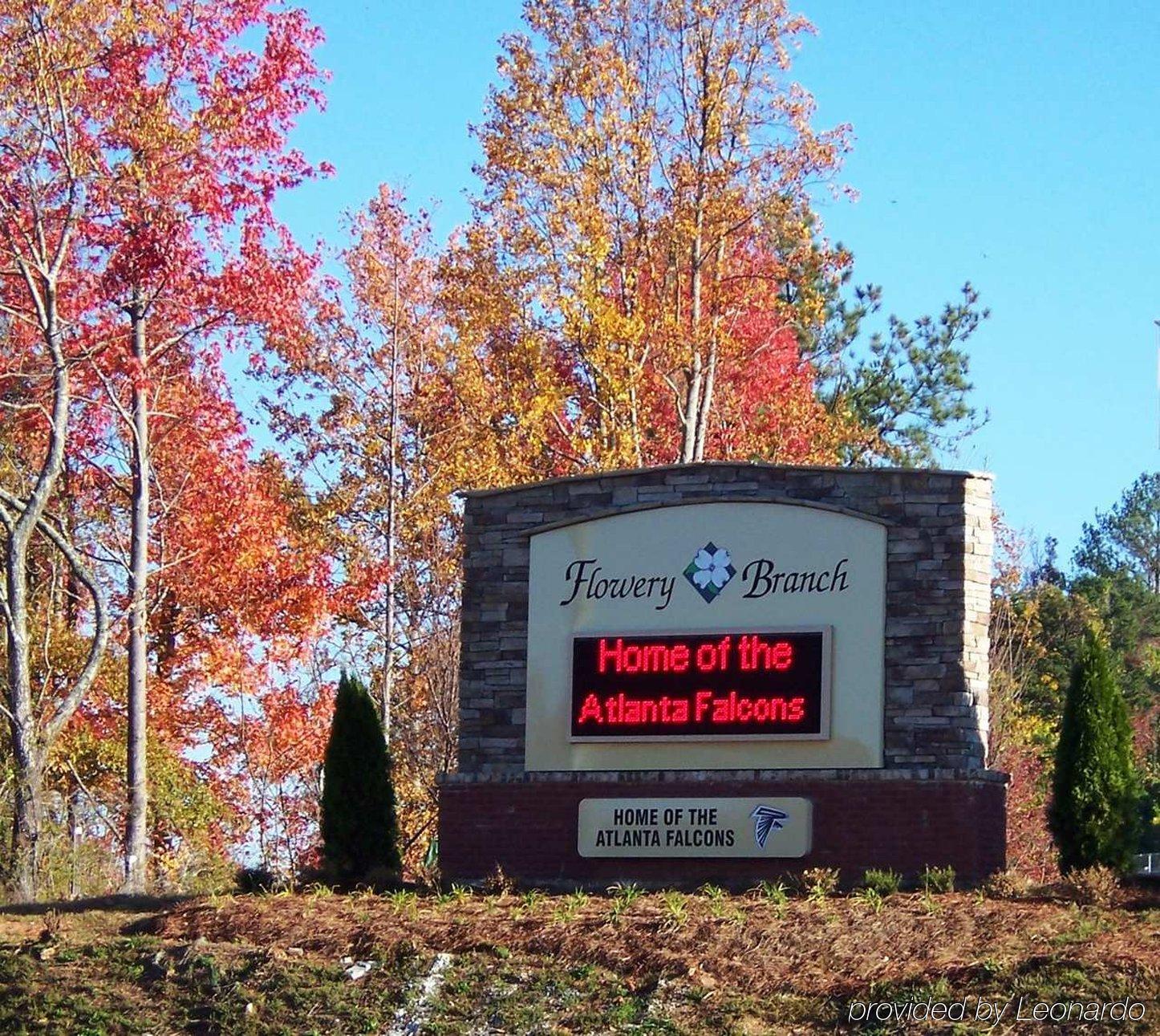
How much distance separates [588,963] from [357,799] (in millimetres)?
4401

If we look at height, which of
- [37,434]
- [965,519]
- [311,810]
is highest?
[37,434]

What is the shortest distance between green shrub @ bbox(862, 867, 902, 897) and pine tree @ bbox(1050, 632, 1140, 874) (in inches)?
49.5

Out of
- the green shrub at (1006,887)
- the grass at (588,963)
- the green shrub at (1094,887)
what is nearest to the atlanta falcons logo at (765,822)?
the grass at (588,963)

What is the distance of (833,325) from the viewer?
3934 centimetres

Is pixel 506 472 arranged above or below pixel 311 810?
above

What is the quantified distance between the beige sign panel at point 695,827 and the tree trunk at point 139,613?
805 cm

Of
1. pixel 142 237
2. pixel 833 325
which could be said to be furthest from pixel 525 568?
pixel 833 325

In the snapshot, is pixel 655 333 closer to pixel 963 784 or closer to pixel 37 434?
pixel 37 434

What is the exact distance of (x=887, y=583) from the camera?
15.4 m

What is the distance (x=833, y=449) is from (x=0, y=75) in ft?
48.3

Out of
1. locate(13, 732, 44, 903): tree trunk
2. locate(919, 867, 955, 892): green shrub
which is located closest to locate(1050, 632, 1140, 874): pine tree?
locate(919, 867, 955, 892): green shrub

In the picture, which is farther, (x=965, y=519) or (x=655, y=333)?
(x=655, y=333)

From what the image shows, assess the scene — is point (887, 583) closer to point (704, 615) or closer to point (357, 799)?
point (704, 615)

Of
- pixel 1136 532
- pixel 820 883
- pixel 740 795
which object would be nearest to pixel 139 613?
pixel 740 795
